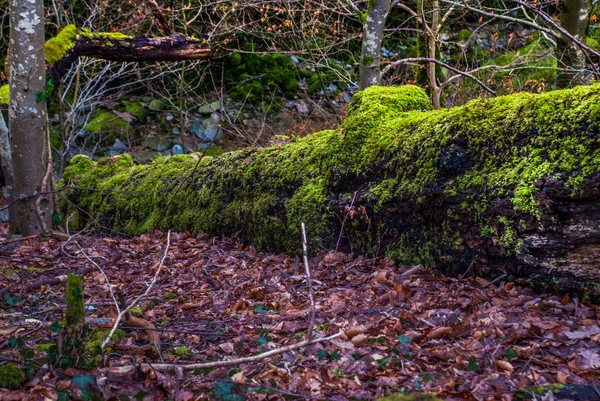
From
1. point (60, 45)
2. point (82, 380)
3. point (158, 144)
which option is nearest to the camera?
point (82, 380)

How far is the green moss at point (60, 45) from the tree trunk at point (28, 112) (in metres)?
0.52

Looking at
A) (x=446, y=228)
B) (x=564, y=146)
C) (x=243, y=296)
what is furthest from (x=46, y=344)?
(x=564, y=146)

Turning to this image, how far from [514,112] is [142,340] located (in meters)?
3.09

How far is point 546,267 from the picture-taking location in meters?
3.17

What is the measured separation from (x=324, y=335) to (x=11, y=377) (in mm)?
1644

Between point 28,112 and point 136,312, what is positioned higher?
point 28,112

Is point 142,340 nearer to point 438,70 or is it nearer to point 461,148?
point 461,148

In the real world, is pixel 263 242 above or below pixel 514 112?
below

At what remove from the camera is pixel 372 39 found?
646 centimetres

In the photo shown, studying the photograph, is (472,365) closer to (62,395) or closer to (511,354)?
(511,354)

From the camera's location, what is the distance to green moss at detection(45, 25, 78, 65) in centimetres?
660

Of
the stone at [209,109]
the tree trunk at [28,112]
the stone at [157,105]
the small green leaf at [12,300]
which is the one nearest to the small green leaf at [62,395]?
the small green leaf at [12,300]

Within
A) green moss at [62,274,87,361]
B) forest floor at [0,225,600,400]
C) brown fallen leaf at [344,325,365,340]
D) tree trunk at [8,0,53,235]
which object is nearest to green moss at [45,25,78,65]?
tree trunk at [8,0,53,235]

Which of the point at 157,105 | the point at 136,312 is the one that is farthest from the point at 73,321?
the point at 157,105
